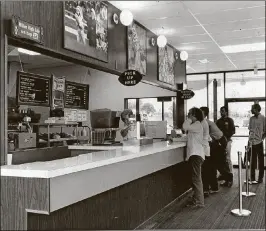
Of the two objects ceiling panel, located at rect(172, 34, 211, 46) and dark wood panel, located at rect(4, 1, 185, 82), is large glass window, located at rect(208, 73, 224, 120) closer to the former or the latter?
ceiling panel, located at rect(172, 34, 211, 46)

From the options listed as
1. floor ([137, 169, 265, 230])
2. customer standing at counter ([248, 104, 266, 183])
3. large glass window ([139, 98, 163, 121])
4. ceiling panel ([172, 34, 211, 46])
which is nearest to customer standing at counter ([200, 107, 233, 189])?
floor ([137, 169, 265, 230])

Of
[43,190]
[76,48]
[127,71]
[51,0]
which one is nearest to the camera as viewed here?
[43,190]

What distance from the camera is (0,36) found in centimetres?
300

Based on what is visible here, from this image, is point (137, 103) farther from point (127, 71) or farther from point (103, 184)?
point (103, 184)

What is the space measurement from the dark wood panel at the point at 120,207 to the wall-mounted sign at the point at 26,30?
156cm

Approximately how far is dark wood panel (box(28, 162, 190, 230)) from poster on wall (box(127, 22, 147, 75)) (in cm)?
180

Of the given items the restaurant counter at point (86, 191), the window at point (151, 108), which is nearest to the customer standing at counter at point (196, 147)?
the restaurant counter at point (86, 191)

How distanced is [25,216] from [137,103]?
7375 mm

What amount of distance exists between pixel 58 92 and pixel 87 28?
135 centimetres

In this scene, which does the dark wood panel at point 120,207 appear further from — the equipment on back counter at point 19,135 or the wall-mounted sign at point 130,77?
the wall-mounted sign at point 130,77

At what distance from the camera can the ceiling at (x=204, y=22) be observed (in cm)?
512

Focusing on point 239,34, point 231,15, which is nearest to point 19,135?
point 231,15

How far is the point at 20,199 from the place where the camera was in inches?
106

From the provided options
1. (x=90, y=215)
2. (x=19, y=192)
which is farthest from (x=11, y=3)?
(x=90, y=215)
